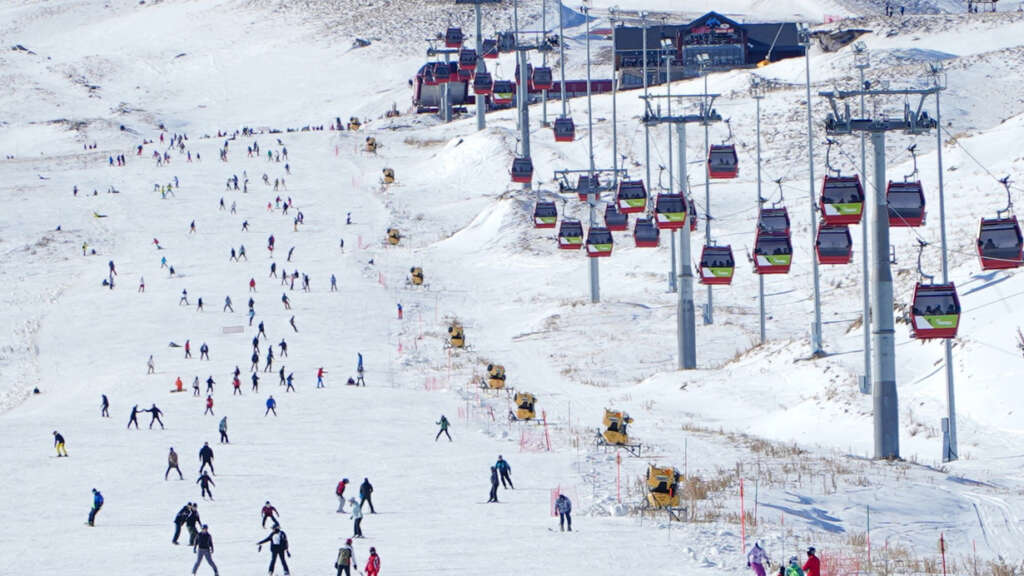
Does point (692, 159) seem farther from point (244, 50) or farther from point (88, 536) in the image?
point (244, 50)

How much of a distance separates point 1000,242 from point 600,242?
23.0 metres

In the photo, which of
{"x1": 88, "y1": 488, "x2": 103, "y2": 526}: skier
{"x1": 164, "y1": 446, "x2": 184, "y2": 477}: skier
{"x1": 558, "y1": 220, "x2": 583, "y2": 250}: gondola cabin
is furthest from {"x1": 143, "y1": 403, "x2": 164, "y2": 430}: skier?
{"x1": 558, "y1": 220, "x2": 583, "y2": 250}: gondola cabin

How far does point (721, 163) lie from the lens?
56906 millimetres

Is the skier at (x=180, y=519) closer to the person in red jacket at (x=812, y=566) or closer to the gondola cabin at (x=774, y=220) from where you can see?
the person in red jacket at (x=812, y=566)

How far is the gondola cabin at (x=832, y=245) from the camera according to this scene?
130 feet

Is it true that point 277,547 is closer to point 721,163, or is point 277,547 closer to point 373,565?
point 373,565

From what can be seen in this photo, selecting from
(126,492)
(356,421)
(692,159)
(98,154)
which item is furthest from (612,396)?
(98,154)

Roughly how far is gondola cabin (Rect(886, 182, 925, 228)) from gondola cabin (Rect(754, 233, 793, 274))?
768 centimetres

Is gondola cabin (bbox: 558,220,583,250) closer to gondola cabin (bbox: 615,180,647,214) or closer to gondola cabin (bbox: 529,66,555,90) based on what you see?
→ gondola cabin (bbox: 615,180,647,214)

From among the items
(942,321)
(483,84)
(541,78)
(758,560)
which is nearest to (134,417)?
(942,321)

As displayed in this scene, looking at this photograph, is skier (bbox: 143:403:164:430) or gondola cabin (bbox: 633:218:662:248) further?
gondola cabin (bbox: 633:218:662:248)

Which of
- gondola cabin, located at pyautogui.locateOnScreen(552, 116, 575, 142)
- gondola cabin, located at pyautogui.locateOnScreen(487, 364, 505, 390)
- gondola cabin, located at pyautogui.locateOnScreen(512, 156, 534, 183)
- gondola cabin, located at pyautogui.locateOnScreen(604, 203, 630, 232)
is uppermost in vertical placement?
gondola cabin, located at pyautogui.locateOnScreen(552, 116, 575, 142)

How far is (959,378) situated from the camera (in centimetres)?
4141

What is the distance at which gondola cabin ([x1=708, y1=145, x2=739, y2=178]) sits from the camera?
187ft
